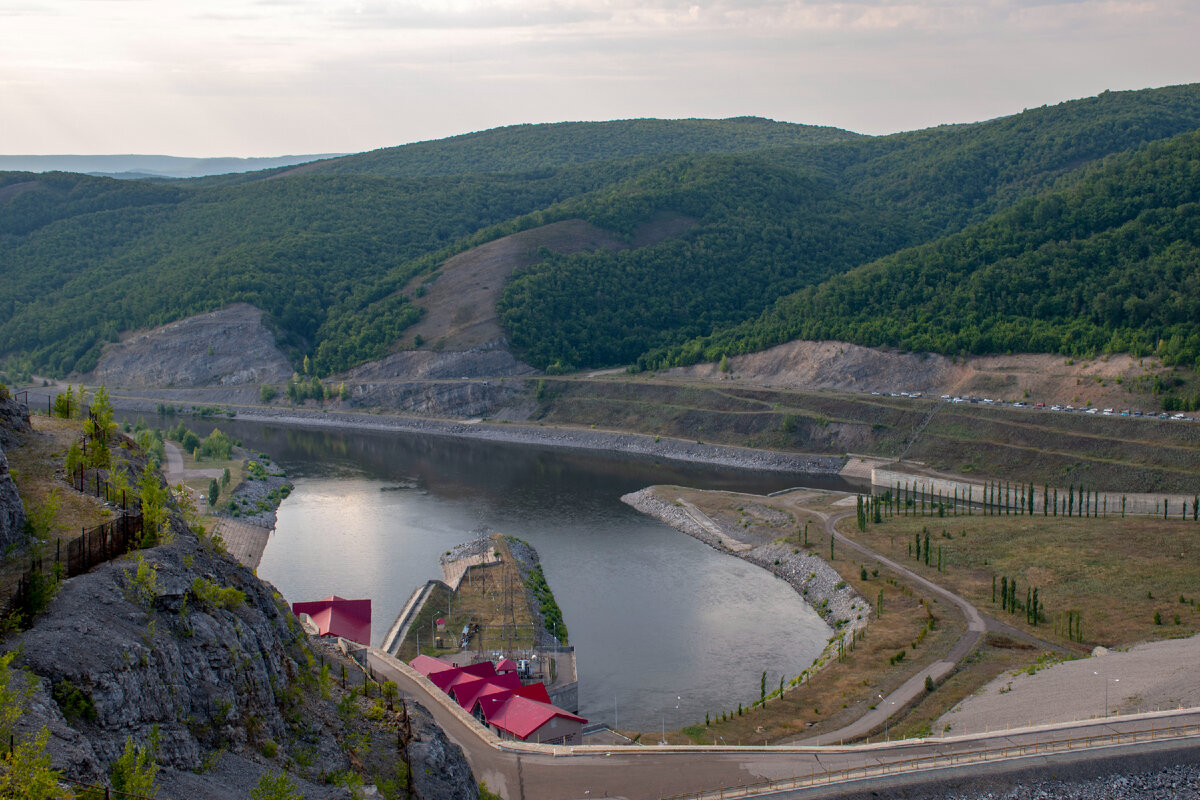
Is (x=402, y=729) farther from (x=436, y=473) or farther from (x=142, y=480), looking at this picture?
(x=436, y=473)

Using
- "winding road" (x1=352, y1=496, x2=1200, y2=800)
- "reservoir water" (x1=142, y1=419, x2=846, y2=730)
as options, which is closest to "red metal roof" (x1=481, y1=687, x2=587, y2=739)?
"winding road" (x1=352, y1=496, x2=1200, y2=800)

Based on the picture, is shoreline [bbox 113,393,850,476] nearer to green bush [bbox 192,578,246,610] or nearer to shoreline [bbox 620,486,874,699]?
shoreline [bbox 620,486,874,699]

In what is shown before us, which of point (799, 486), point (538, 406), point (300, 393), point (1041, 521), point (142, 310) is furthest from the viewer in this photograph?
point (142, 310)

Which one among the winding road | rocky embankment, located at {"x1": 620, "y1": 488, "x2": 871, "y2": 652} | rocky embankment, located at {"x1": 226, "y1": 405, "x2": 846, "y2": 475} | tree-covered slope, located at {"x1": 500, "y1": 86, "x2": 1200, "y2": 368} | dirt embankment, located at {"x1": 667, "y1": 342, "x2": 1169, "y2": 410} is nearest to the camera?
the winding road

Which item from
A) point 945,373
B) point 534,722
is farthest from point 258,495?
point 945,373

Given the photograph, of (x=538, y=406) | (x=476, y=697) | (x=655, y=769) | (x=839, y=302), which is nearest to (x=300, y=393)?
(x=538, y=406)

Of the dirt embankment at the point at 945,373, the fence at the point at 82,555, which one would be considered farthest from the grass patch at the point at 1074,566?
the fence at the point at 82,555

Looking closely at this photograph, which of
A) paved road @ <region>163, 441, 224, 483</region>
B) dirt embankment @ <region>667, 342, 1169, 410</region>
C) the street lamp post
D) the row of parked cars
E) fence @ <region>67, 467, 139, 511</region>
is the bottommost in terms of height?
the street lamp post
